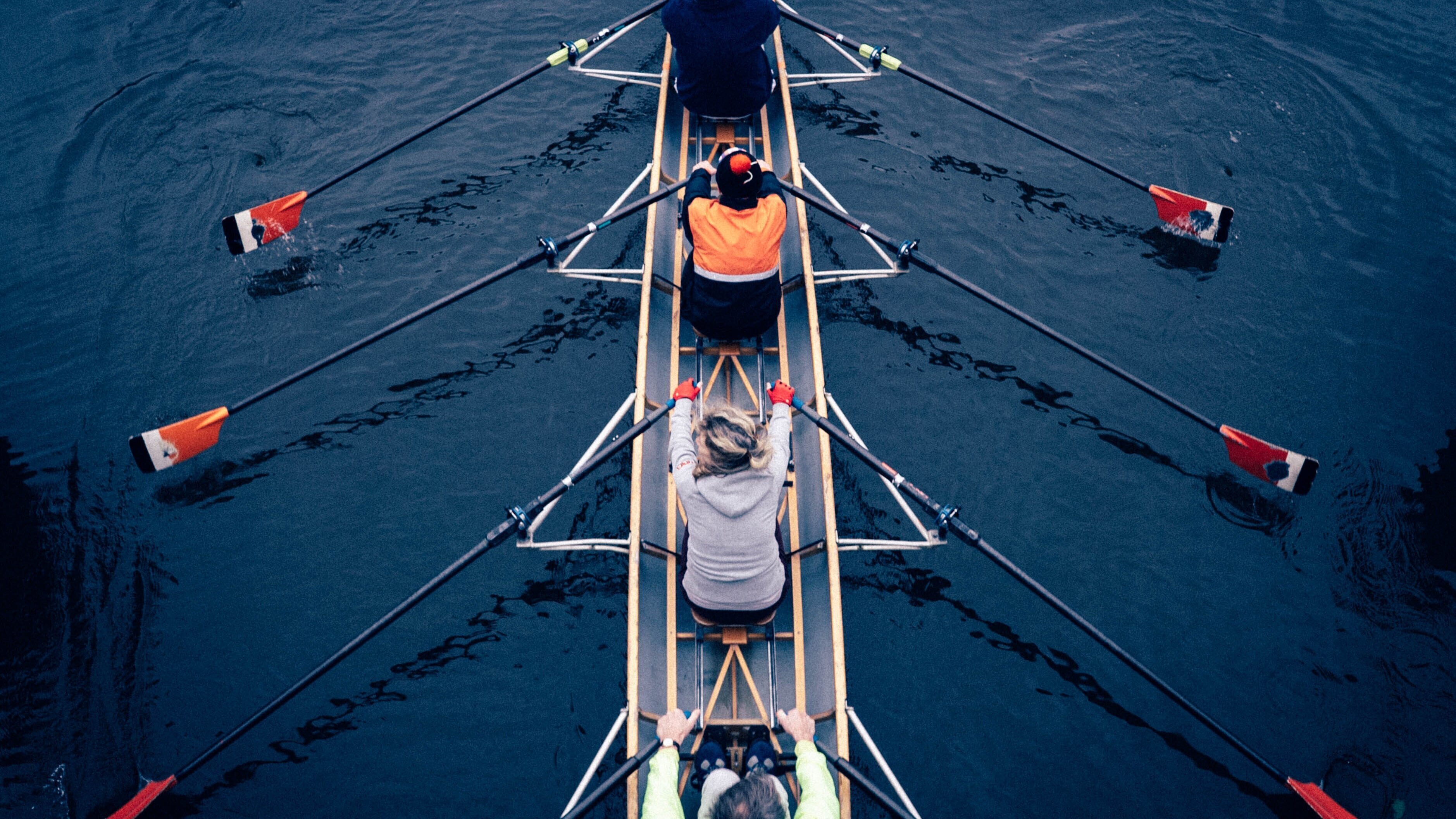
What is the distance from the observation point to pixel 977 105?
1007 cm

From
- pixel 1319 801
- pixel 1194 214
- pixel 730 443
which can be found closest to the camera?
pixel 730 443

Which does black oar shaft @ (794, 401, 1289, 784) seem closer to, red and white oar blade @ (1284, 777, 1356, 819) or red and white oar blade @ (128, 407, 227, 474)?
red and white oar blade @ (1284, 777, 1356, 819)

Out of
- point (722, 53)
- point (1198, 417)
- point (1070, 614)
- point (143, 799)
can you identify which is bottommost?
point (143, 799)

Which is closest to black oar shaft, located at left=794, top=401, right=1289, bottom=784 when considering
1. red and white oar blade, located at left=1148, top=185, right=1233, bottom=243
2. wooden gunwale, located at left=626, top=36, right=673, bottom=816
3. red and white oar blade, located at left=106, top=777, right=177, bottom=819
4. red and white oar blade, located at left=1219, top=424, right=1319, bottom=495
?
wooden gunwale, located at left=626, top=36, right=673, bottom=816

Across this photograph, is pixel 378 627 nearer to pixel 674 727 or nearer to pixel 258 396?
pixel 674 727

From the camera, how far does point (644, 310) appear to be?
8.07 metres

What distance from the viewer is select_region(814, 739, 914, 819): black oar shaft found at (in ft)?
18.2

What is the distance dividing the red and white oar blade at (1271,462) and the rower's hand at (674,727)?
5.44m

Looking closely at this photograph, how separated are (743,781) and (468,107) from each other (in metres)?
8.33

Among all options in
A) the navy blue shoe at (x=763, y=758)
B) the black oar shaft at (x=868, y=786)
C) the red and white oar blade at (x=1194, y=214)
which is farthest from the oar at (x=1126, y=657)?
the red and white oar blade at (x=1194, y=214)

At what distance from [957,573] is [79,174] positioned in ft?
36.5

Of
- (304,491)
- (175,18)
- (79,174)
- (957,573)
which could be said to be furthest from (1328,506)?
(175,18)

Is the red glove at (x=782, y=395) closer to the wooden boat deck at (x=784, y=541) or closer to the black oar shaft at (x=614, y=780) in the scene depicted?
the wooden boat deck at (x=784, y=541)

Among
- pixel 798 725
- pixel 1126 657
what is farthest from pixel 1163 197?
pixel 798 725
